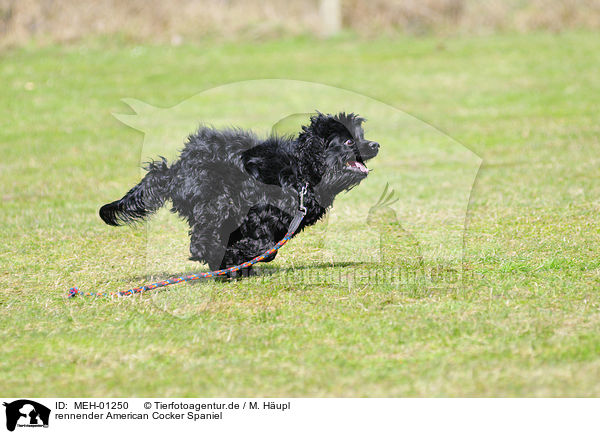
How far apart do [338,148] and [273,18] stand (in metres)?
13.5

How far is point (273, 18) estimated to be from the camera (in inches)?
699

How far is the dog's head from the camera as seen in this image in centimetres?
486

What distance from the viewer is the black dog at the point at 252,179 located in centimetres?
490

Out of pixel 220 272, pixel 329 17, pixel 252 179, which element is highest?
pixel 329 17

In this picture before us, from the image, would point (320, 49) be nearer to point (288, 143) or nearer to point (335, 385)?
point (288, 143)

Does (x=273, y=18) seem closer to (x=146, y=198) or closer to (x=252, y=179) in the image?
(x=146, y=198)

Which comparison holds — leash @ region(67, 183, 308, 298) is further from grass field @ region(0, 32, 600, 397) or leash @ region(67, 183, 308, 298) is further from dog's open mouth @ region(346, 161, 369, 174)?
dog's open mouth @ region(346, 161, 369, 174)

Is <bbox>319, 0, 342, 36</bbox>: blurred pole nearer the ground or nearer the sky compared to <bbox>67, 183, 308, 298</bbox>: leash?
nearer the sky

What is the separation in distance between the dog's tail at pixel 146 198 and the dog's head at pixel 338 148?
964 millimetres

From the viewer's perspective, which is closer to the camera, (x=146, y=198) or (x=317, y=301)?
(x=317, y=301)

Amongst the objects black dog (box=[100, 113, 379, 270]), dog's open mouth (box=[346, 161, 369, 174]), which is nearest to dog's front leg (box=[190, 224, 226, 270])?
black dog (box=[100, 113, 379, 270])
